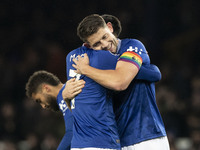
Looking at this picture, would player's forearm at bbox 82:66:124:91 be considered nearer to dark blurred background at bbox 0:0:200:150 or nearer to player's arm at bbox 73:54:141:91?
player's arm at bbox 73:54:141:91

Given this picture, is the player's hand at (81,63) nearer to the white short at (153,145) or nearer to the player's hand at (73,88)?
the player's hand at (73,88)

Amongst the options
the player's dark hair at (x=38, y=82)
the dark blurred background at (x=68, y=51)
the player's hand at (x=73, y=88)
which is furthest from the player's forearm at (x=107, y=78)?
the dark blurred background at (x=68, y=51)

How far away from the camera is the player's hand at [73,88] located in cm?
284

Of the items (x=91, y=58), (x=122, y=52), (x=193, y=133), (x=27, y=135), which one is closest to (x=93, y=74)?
(x=91, y=58)

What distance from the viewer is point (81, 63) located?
2.81 metres

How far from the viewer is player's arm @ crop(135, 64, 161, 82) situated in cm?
294

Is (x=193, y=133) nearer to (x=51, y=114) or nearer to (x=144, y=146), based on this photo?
(x=51, y=114)

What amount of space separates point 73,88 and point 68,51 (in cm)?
583

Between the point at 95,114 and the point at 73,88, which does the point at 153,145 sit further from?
the point at 73,88

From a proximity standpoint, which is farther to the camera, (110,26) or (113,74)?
(110,26)

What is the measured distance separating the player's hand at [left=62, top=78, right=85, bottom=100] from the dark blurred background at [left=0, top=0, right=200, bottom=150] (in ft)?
11.8

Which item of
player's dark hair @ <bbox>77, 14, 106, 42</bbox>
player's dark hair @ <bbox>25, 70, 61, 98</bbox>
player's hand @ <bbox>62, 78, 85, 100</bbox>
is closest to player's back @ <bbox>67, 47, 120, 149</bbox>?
player's hand @ <bbox>62, 78, 85, 100</bbox>

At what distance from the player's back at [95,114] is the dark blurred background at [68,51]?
3688 mm

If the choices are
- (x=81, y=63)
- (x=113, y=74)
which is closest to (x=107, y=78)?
(x=113, y=74)
